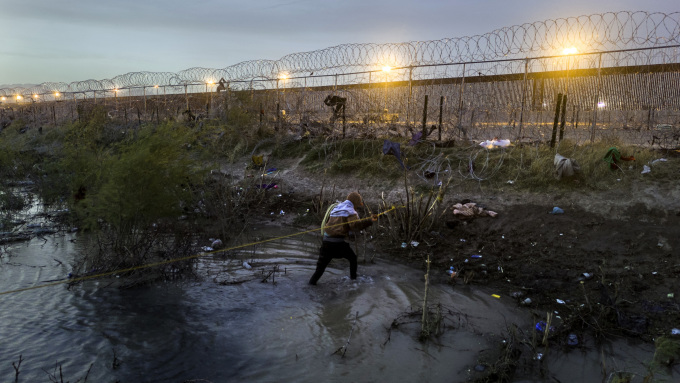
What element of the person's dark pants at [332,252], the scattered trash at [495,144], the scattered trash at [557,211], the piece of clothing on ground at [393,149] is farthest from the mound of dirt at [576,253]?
the piece of clothing on ground at [393,149]

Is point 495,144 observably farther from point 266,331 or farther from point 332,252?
point 266,331

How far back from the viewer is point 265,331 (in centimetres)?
526

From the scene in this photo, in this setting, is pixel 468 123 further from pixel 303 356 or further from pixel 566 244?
pixel 303 356

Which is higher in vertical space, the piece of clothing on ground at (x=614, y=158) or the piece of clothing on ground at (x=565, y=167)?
the piece of clothing on ground at (x=614, y=158)

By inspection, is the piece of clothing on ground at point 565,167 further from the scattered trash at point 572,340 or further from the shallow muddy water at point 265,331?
the scattered trash at point 572,340

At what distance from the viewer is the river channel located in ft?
14.5

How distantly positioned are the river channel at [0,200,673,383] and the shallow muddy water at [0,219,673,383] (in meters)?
0.01

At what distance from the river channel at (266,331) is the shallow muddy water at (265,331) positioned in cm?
1

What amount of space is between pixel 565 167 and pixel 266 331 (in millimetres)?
6515

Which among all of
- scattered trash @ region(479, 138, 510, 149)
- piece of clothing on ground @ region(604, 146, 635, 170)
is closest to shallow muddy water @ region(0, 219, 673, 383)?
piece of clothing on ground @ region(604, 146, 635, 170)

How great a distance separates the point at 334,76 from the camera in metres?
14.8

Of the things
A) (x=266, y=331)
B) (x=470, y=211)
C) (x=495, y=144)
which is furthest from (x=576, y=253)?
(x=266, y=331)

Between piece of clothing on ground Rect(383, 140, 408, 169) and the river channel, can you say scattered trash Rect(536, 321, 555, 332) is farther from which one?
piece of clothing on ground Rect(383, 140, 408, 169)

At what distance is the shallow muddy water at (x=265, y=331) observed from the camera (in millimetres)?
4418
